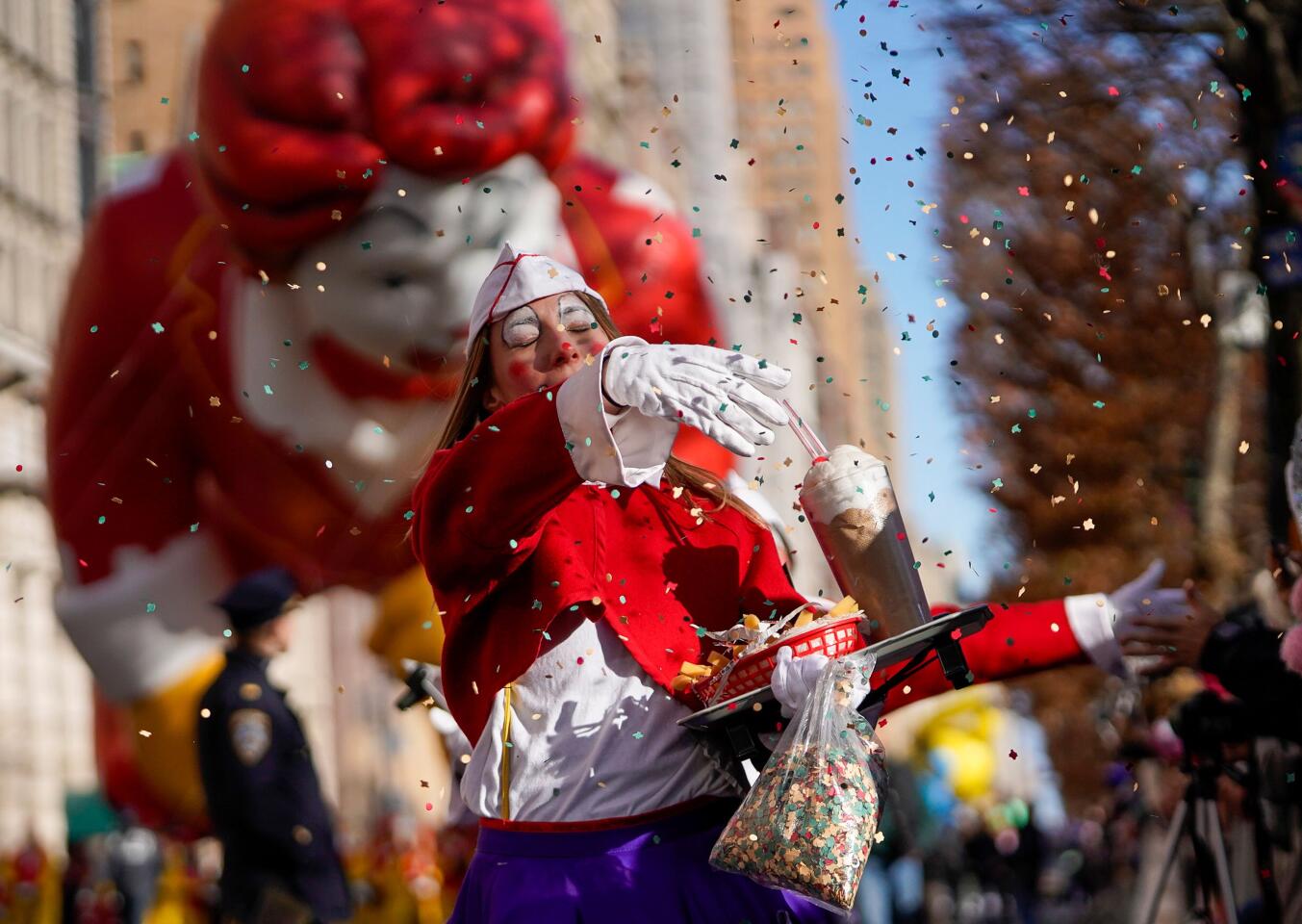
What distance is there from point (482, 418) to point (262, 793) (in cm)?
356

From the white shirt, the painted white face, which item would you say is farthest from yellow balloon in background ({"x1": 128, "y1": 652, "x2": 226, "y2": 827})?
the white shirt

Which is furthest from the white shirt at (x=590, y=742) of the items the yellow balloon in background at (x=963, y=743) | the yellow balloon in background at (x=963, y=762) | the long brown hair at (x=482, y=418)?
the yellow balloon in background at (x=963, y=762)

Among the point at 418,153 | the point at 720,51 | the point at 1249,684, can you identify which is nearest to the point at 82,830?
the point at 418,153

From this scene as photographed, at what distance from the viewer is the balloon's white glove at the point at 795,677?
10.3 ft

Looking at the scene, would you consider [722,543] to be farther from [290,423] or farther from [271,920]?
[290,423]

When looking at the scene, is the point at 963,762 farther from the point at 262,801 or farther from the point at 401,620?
the point at 262,801

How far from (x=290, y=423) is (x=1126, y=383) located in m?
11.9

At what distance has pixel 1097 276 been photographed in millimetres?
14570

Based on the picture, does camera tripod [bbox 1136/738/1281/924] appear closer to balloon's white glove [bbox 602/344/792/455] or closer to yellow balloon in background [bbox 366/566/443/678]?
yellow balloon in background [bbox 366/566/443/678]

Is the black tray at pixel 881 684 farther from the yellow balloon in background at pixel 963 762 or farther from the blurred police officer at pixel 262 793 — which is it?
the yellow balloon in background at pixel 963 762

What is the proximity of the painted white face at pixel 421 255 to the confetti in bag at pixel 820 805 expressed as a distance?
454cm

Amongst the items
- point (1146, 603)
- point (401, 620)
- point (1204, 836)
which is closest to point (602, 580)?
point (1146, 603)

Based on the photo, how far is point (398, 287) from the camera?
782 centimetres

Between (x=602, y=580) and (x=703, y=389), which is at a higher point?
(x=703, y=389)
